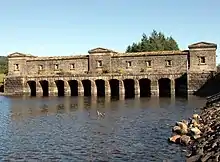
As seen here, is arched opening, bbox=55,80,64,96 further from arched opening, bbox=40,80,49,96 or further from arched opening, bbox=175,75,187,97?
arched opening, bbox=175,75,187,97

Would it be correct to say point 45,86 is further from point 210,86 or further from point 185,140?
point 185,140

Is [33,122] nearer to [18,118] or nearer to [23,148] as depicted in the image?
[18,118]

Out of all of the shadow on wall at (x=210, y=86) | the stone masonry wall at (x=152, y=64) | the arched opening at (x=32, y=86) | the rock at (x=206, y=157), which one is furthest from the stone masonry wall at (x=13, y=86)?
the rock at (x=206, y=157)

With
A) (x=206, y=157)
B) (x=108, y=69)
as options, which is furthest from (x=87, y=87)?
(x=206, y=157)

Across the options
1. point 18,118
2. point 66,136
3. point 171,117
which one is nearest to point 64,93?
point 18,118

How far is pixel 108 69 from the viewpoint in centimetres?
7038

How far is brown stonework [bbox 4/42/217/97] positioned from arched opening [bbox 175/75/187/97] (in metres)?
0.20

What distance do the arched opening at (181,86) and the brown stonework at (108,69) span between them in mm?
195

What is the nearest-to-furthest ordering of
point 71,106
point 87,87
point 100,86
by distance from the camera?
1. point 71,106
2. point 100,86
3. point 87,87

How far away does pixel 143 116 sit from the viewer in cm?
3547

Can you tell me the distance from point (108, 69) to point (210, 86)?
19472mm

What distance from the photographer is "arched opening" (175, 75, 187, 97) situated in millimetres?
61950

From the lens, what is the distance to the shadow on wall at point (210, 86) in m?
59.1

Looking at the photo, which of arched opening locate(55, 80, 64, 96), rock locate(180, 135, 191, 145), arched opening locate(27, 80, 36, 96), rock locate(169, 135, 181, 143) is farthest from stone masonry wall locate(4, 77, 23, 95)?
rock locate(180, 135, 191, 145)
